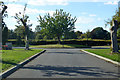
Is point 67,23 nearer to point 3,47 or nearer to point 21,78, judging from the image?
point 3,47

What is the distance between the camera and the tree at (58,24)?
46.2 meters

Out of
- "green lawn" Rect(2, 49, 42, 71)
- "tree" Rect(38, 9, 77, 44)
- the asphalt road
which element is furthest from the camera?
"tree" Rect(38, 9, 77, 44)

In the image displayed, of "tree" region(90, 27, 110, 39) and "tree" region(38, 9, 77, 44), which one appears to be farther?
"tree" region(90, 27, 110, 39)

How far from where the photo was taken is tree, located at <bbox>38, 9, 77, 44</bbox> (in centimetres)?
4622

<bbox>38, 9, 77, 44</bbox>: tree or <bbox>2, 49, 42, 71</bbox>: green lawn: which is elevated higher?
<bbox>38, 9, 77, 44</bbox>: tree

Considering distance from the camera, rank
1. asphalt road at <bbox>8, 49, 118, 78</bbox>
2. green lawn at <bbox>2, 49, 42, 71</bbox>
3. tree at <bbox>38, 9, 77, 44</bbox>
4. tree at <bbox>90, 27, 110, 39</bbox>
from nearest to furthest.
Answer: asphalt road at <bbox>8, 49, 118, 78</bbox> → green lawn at <bbox>2, 49, 42, 71</bbox> → tree at <bbox>38, 9, 77, 44</bbox> → tree at <bbox>90, 27, 110, 39</bbox>

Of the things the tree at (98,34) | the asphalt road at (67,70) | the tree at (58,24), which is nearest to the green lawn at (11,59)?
the asphalt road at (67,70)

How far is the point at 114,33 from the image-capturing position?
20656mm

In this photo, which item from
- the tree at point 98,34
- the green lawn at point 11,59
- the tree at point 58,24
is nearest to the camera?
the green lawn at point 11,59

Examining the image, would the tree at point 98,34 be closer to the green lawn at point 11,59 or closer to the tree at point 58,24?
the tree at point 58,24

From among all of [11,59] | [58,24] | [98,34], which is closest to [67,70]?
[11,59]

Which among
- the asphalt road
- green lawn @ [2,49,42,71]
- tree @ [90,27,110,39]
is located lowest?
the asphalt road

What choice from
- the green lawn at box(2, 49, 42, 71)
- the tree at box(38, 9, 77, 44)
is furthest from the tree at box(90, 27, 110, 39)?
the green lawn at box(2, 49, 42, 71)

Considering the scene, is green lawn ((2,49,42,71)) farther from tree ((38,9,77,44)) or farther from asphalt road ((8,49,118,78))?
tree ((38,9,77,44))
